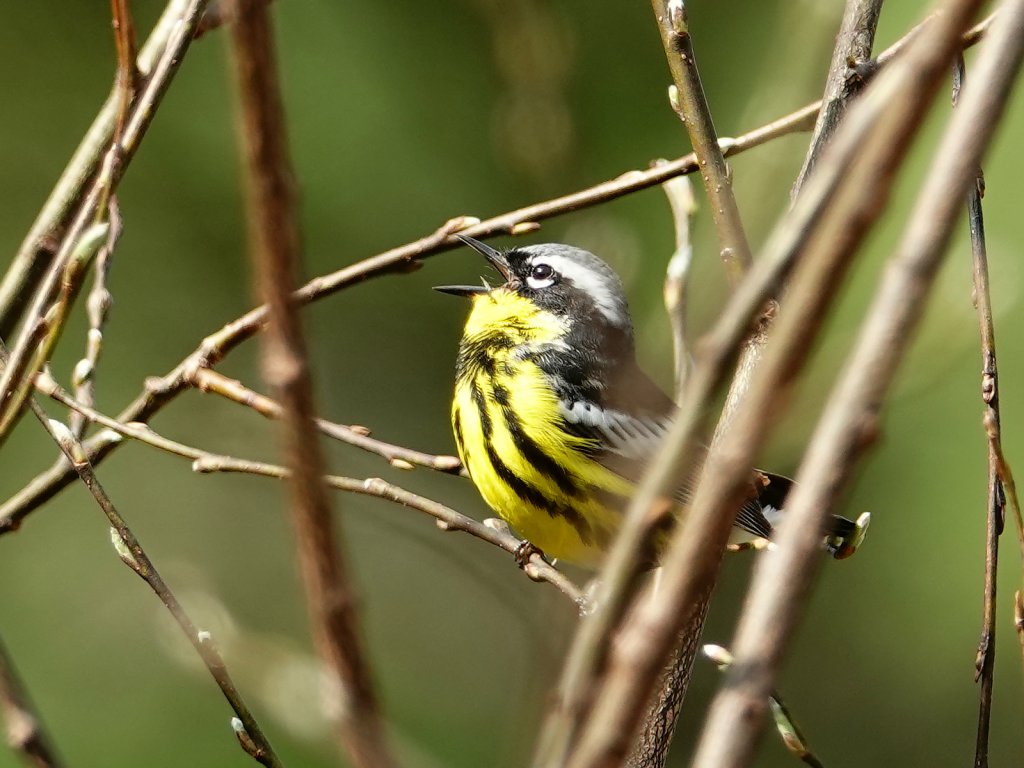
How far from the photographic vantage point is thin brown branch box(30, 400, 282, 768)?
4.58 ft

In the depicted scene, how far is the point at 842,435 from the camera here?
2.03 feet

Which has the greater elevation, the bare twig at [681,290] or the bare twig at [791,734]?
the bare twig at [681,290]

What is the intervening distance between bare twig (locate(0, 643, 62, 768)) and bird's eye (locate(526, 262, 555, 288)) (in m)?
2.74

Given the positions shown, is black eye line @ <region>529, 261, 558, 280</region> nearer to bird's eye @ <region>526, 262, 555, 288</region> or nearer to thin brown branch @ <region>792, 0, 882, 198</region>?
bird's eye @ <region>526, 262, 555, 288</region>

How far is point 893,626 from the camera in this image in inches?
255

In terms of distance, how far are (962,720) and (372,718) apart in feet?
20.8

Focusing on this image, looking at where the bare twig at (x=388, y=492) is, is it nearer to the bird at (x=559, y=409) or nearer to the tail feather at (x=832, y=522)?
the tail feather at (x=832, y=522)

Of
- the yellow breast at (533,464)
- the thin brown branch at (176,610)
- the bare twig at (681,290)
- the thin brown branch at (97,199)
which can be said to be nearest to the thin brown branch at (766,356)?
the thin brown branch at (176,610)

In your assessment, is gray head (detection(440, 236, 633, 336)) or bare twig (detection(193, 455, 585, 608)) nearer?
bare twig (detection(193, 455, 585, 608))

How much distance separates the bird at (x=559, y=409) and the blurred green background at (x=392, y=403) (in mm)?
1874

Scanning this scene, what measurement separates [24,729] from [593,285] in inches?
109

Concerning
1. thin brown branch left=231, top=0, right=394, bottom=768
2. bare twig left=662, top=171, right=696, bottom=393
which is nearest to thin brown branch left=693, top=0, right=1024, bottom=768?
thin brown branch left=231, top=0, right=394, bottom=768

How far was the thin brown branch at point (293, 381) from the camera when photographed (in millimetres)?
602

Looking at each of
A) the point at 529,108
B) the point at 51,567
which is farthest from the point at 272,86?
the point at 51,567
